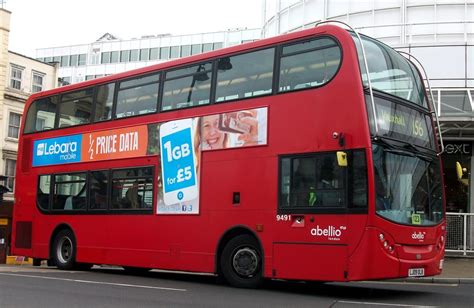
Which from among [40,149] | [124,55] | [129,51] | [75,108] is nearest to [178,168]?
[75,108]

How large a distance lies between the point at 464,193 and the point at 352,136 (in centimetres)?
1327

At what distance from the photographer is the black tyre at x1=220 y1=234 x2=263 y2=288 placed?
10.9 metres

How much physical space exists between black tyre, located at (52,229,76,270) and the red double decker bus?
4.1 inches

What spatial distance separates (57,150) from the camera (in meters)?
15.7

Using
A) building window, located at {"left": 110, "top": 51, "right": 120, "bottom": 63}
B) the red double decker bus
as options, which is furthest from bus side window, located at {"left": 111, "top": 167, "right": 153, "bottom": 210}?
building window, located at {"left": 110, "top": 51, "right": 120, "bottom": 63}

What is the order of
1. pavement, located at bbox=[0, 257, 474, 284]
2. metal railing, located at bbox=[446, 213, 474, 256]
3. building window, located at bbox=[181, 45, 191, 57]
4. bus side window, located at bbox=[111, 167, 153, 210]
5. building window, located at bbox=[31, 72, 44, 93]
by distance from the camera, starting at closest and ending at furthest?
bus side window, located at bbox=[111, 167, 153, 210] < pavement, located at bbox=[0, 257, 474, 284] < metal railing, located at bbox=[446, 213, 474, 256] < building window, located at bbox=[31, 72, 44, 93] < building window, located at bbox=[181, 45, 191, 57]

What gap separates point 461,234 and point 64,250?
1234 cm

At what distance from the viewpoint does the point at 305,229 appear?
10.2 metres

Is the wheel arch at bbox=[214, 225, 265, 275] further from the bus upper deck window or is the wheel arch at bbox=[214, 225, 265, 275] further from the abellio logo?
the bus upper deck window

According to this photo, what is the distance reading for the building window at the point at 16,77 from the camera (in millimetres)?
40594

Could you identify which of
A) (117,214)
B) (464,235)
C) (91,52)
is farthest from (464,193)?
(91,52)

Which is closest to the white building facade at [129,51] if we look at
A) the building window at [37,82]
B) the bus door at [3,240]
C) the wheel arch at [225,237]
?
the building window at [37,82]

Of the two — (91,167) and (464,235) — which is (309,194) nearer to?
(91,167)

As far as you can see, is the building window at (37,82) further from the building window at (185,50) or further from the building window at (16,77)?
the building window at (185,50)
